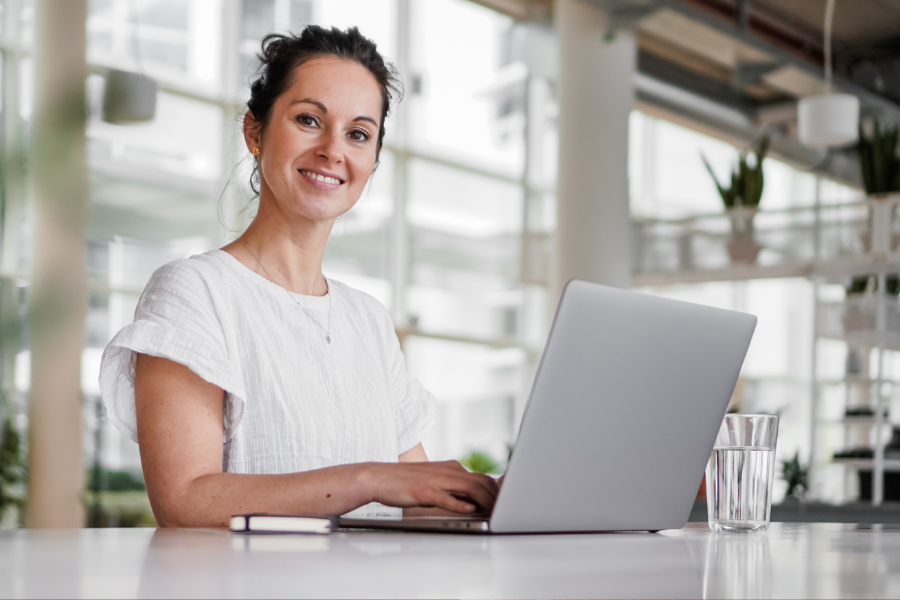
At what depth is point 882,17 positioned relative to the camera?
306 inches

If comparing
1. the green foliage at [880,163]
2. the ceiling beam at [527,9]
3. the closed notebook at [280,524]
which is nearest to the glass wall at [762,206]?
the ceiling beam at [527,9]

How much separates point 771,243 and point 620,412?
17.9 feet

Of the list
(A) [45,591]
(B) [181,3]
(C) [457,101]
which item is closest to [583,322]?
(A) [45,591]

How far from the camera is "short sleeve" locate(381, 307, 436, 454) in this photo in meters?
1.54

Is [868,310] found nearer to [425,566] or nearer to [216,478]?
[216,478]

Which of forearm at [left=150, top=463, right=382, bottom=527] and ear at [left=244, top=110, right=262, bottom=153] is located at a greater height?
ear at [left=244, top=110, right=262, bottom=153]

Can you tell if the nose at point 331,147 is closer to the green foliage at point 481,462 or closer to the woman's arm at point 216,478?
the woman's arm at point 216,478

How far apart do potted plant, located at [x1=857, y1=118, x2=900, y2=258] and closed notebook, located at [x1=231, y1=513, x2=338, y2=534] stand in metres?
5.18

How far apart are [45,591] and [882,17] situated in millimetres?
8556

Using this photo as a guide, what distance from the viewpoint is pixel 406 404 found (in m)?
1.56

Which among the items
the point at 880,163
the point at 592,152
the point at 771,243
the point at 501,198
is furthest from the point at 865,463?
the point at 501,198

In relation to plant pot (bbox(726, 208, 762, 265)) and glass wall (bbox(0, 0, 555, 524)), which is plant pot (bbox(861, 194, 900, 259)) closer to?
plant pot (bbox(726, 208, 762, 265))

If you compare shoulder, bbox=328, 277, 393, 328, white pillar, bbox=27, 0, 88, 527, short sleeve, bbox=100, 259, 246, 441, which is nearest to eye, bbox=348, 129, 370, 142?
shoulder, bbox=328, 277, 393, 328

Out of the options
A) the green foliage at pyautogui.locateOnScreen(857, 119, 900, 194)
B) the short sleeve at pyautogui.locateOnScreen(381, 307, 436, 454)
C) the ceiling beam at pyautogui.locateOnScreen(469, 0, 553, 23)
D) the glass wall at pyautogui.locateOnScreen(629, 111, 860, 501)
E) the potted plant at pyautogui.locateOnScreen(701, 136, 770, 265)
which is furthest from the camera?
the glass wall at pyautogui.locateOnScreen(629, 111, 860, 501)
